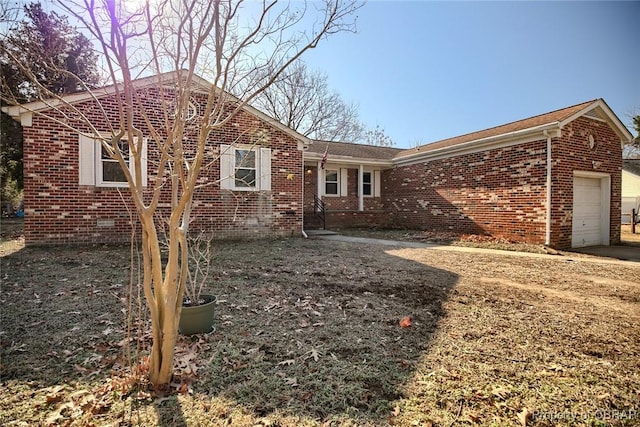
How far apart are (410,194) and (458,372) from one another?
12501mm

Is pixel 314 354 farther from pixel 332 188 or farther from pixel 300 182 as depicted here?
pixel 332 188

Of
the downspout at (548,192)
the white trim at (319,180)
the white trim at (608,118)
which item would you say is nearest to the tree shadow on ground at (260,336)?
the downspout at (548,192)

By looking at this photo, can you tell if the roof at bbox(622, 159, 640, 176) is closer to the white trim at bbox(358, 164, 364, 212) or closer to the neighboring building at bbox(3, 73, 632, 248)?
the neighboring building at bbox(3, 73, 632, 248)

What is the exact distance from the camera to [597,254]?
28.3 ft

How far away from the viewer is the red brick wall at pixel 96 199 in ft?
26.2

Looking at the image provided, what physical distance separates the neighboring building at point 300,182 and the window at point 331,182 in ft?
14.5

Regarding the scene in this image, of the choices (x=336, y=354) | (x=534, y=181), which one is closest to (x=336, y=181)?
(x=534, y=181)

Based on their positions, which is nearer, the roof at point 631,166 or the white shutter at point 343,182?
the white shutter at point 343,182

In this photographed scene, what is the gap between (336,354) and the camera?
2.89 m

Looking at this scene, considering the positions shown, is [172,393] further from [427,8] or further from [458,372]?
[427,8]

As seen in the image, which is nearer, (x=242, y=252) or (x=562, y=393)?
(x=562, y=393)

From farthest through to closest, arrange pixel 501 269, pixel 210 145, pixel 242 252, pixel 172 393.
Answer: pixel 210 145
pixel 242 252
pixel 501 269
pixel 172 393

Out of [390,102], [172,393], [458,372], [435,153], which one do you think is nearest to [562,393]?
[458,372]

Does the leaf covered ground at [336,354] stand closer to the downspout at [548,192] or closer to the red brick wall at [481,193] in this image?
the downspout at [548,192]
